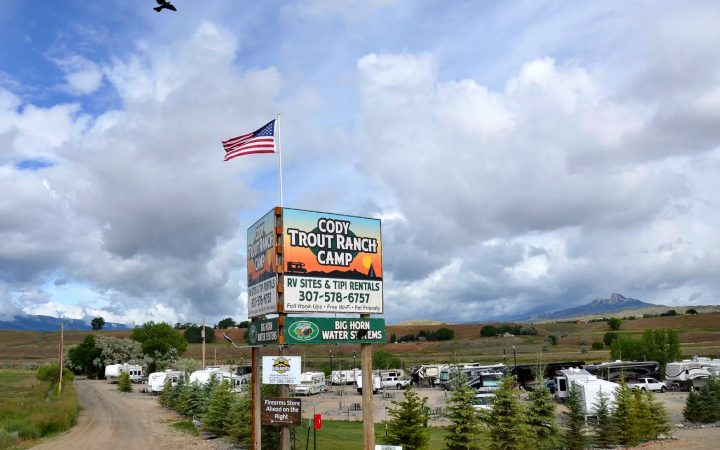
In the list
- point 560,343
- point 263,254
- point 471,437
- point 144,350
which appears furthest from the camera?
point 560,343

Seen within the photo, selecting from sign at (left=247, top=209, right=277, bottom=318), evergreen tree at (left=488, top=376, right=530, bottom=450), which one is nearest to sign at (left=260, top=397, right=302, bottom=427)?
sign at (left=247, top=209, right=277, bottom=318)

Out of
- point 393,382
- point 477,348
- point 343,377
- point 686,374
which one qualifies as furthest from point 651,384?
point 477,348

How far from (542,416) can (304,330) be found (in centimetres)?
1197

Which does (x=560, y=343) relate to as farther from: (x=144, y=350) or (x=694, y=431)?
(x=694, y=431)

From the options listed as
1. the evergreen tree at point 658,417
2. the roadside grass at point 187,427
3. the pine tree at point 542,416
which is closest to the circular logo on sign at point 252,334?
the pine tree at point 542,416

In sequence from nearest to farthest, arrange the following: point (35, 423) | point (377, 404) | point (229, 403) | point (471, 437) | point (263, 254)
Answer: point (263, 254) → point (471, 437) → point (229, 403) → point (35, 423) → point (377, 404)

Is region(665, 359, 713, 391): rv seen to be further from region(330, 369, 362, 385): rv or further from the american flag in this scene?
the american flag

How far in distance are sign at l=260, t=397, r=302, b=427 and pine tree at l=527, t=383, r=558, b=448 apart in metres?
10.7

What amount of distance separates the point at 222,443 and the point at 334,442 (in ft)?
21.1

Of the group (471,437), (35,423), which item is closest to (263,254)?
(471,437)

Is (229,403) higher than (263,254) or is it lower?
lower

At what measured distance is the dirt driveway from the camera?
32781 mm

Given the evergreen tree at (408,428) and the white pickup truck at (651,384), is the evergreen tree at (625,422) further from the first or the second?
the white pickup truck at (651,384)

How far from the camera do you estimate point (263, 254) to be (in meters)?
19.9
